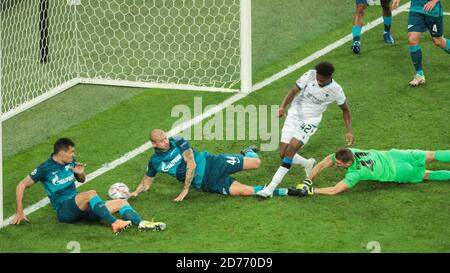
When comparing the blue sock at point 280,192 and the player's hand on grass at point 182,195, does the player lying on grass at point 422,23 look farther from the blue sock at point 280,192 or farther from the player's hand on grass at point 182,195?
the player's hand on grass at point 182,195

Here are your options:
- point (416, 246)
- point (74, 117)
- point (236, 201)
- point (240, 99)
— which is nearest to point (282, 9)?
point (240, 99)

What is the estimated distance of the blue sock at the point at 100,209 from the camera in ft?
41.1

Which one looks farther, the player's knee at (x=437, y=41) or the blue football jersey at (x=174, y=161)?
the player's knee at (x=437, y=41)

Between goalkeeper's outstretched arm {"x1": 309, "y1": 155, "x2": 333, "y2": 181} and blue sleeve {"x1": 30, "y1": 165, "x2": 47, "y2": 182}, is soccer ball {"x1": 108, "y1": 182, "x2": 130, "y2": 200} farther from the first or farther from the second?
goalkeeper's outstretched arm {"x1": 309, "y1": 155, "x2": 333, "y2": 181}

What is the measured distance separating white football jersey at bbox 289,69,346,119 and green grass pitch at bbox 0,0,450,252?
781 mm

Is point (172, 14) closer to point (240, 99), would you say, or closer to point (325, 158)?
point (240, 99)

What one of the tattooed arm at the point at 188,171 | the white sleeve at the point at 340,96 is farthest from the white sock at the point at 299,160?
the tattooed arm at the point at 188,171

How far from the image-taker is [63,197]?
12.9 m

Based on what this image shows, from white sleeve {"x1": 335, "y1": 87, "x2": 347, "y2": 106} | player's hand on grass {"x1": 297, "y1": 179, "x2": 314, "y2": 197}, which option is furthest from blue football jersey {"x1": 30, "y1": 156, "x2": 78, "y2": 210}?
white sleeve {"x1": 335, "y1": 87, "x2": 347, "y2": 106}

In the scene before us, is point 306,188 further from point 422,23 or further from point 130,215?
point 422,23

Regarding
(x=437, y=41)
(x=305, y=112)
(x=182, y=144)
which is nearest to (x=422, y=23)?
(x=437, y=41)

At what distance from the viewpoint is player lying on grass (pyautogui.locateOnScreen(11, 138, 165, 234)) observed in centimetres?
1266

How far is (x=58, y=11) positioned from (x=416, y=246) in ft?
25.1

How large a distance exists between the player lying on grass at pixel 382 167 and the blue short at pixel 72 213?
235 centimetres
